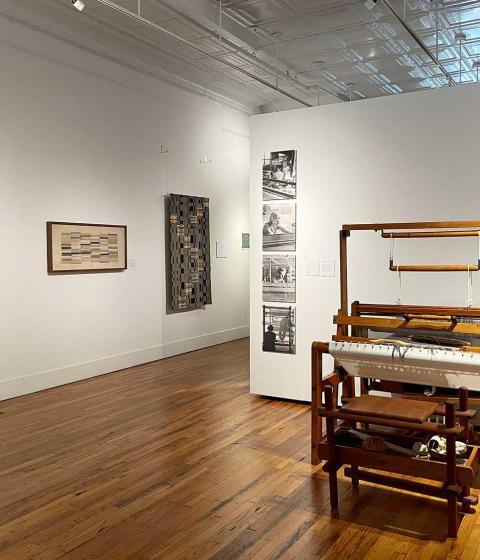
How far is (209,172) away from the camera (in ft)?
30.8

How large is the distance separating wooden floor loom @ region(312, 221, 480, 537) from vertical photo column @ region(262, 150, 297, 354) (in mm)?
1307

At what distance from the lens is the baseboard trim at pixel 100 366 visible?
6.26m

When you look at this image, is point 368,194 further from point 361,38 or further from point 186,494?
point 186,494

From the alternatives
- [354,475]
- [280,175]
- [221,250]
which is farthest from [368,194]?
[221,250]

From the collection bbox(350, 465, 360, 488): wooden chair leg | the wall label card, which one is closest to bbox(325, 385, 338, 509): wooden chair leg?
bbox(350, 465, 360, 488): wooden chair leg

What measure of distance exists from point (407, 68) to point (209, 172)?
321 cm

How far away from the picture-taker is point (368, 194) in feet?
17.6

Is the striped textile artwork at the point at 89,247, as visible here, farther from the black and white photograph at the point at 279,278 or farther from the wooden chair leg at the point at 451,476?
the wooden chair leg at the point at 451,476

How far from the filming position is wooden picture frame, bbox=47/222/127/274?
6633 millimetres

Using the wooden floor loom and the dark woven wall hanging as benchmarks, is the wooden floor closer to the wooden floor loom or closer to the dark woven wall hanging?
the wooden floor loom

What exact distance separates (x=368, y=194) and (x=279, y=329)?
1.51 m

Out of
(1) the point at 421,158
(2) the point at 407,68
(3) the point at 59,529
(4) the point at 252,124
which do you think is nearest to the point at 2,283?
(4) the point at 252,124

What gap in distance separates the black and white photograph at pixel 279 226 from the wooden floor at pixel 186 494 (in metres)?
1.51

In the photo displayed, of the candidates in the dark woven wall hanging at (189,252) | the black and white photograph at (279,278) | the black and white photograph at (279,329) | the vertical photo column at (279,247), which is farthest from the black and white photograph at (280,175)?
the dark woven wall hanging at (189,252)
